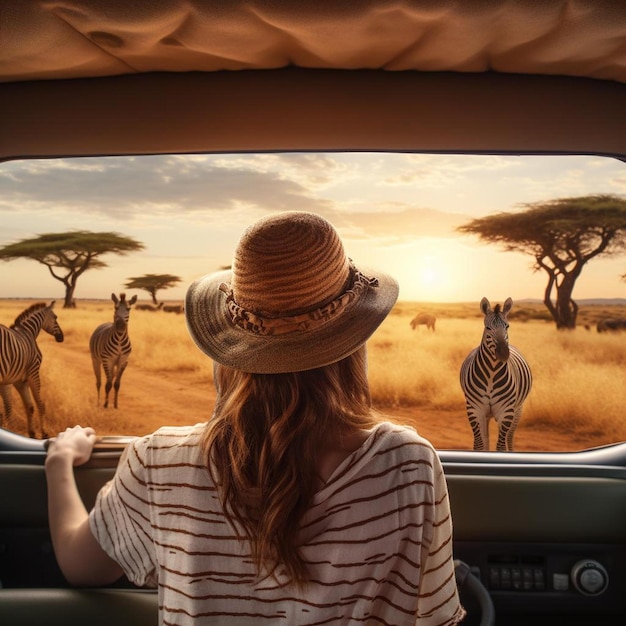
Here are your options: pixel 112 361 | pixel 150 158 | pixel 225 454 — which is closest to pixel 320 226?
pixel 225 454

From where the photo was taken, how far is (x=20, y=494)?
1686mm

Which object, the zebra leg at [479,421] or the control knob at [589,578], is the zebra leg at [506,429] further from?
the control knob at [589,578]

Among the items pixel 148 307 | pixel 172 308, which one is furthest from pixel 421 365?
pixel 148 307

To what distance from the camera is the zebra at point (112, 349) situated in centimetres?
286

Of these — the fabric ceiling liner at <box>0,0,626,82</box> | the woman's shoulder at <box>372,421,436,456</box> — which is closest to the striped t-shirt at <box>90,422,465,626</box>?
the woman's shoulder at <box>372,421,436,456</box>

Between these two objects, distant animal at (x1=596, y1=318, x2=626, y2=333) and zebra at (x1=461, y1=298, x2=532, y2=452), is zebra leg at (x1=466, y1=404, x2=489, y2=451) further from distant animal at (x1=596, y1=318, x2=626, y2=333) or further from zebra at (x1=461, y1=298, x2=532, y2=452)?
distant animal at (x1=596, y1=318, x2=626, y2=333)

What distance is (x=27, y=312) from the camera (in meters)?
2.55

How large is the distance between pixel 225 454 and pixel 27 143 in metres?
1.50

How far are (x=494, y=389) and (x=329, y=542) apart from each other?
198 cm

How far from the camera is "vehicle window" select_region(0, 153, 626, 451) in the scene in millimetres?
2645

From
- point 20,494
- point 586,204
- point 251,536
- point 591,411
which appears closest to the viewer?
point 251,536

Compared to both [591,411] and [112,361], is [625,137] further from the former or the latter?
[112,361]

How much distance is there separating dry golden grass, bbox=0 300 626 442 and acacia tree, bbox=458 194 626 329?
0.19m

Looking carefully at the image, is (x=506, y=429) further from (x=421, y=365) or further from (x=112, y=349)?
(x=112, y=349)
